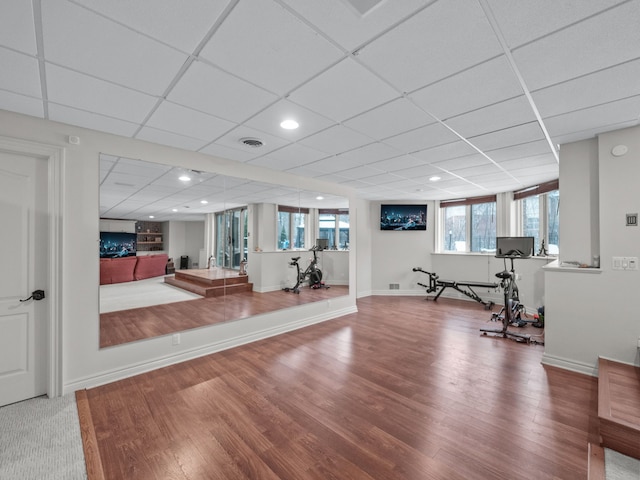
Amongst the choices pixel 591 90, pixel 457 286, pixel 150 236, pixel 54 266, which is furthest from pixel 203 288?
pixel 457 286

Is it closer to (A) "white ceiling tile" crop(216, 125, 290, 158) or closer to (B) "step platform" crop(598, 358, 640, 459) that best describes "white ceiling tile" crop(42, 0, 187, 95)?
(A) "white ceiling tile" crop(216, 125, 290, 158)

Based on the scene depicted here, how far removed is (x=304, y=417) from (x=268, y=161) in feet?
9.98

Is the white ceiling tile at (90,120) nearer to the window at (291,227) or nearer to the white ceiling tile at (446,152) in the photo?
the window at (291,227)

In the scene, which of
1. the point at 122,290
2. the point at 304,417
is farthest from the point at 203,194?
the point at 304,417

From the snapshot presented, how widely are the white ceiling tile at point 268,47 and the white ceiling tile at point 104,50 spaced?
307 millimetres

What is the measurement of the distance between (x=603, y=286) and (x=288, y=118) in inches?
144

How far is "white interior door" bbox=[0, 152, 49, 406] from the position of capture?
2.41 meters

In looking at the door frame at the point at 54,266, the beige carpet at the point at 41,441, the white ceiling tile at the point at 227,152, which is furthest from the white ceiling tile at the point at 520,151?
the beige carpet at the point at 41,441

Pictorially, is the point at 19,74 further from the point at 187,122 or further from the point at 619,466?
the point at 619,466

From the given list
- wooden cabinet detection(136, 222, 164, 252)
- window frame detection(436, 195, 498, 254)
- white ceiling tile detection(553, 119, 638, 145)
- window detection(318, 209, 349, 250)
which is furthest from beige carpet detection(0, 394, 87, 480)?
window frame detection(436, 195, 498, 254)

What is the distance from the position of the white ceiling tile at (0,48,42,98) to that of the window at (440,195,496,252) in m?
7.61

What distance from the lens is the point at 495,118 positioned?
2.54 metres

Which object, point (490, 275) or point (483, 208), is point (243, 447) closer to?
point (490, 275)

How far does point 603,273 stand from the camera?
9.57 feet
